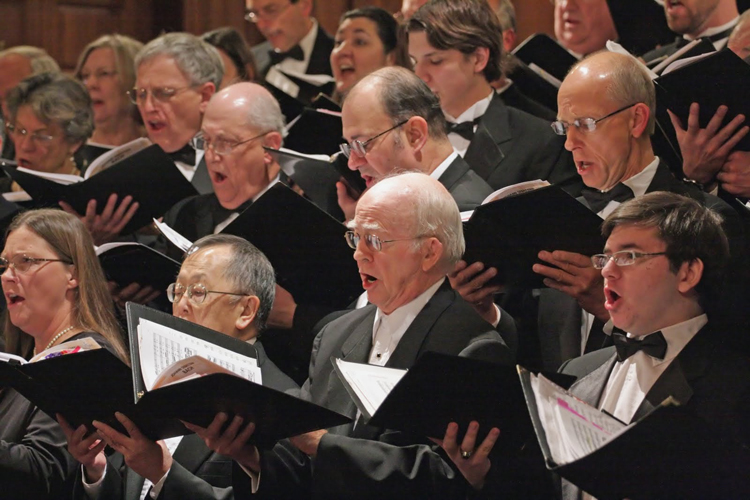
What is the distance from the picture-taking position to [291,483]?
3.09 metres

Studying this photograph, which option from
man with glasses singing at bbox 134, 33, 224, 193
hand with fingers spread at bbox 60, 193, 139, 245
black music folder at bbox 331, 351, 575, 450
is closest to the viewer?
black music folder at bbox 331, 351, 575, 450

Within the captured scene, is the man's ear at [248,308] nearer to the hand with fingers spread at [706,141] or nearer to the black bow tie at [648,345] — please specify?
the black bow tie at [648,345]

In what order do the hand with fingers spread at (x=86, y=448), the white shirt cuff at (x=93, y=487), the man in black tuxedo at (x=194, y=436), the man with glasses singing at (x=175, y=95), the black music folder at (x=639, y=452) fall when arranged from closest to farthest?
the black music folder at (x=639, y=452) → the man in black tuxedo at (x=194, y=436) → the hand with fingers spread at (x=86, y=448) → the white shirt cuff at (x=93, y=487) → the man with glasses singing at (x=175, y=95)

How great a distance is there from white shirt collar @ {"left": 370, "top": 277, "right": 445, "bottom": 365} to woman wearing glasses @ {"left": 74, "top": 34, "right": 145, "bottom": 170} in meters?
3.02

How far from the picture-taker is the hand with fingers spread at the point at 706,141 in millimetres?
3391

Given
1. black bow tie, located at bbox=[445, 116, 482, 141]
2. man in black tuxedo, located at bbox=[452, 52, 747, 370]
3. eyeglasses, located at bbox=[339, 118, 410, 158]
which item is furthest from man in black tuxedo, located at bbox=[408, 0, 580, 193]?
man in black tuxedo, located at bbox=[452, 52, 747, 370]

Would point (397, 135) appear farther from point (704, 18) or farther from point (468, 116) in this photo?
point (704, 18)

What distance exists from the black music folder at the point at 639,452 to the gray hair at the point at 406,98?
1714 mm

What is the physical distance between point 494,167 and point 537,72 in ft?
2.30

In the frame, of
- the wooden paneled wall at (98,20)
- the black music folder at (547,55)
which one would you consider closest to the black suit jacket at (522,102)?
the black music folder at (547,55)

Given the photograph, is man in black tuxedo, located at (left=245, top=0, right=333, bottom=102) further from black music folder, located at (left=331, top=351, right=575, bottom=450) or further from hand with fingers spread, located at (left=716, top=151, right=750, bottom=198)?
black music folder, located at (left=331, top=351, right=575, bottom=450)

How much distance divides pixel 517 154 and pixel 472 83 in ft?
1.20

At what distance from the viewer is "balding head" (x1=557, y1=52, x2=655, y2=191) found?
139 inches

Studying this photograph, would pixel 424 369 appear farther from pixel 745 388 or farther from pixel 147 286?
pixel 147 286
